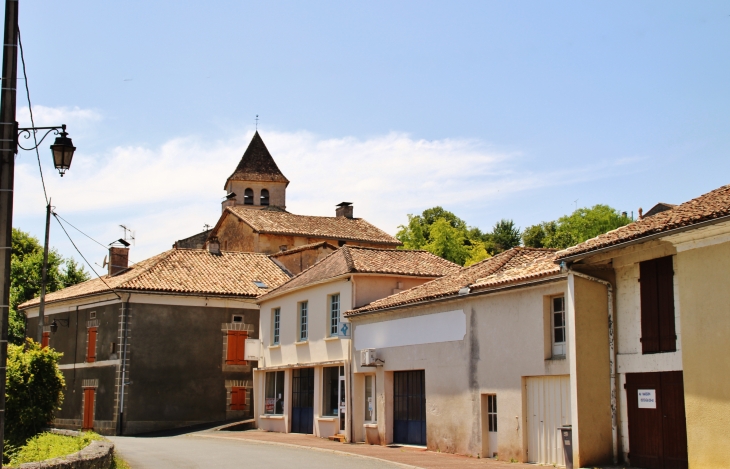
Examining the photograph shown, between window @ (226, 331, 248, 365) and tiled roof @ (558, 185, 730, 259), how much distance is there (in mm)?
19888

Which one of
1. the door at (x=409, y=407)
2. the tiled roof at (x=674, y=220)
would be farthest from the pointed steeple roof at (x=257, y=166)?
the tiled roof at (x=674, y=220)

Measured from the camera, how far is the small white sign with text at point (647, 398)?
1540 centimetres

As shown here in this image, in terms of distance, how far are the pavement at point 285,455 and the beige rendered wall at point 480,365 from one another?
59 cm

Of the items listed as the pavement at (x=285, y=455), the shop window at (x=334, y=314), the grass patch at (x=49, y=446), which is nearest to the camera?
the grass patch at (x=49, y=446)

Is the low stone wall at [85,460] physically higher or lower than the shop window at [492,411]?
lower

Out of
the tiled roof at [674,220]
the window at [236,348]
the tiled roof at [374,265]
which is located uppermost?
the tiled roof at [374,265]

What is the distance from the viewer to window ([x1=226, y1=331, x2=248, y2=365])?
111 ft

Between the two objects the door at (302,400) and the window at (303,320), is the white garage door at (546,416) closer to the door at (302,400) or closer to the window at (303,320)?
the door at (302,400)

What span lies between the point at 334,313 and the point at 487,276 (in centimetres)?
770

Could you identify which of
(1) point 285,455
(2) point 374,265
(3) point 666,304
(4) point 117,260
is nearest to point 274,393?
(2) point 374,265

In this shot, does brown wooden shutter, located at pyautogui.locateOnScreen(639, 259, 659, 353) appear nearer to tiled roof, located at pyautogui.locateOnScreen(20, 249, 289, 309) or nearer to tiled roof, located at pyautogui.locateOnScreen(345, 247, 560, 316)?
tiled roof, located at pyautogui.locateOnScreen(345, 247, 560, 316)

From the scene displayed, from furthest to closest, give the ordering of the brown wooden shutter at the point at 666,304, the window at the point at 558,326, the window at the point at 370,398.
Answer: the window at the point at 370,398 → the window at the point at 558,326 → the brown wooden shutter at the point at 666,304

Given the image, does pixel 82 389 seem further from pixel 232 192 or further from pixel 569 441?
pixel 232 192

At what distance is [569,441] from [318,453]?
6880mm
